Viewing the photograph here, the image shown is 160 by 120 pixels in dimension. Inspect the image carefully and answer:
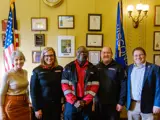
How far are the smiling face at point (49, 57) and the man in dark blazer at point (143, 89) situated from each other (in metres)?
1.01

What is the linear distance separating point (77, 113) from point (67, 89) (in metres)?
0.32

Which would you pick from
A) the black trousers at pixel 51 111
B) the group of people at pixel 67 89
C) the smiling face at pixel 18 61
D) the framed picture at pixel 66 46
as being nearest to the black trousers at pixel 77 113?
the group of people at pixel 67 89

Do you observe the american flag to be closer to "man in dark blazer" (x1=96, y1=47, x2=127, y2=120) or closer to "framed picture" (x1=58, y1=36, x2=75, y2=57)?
"framed picture" (x1=58, y1=36, x2=75, y2=57)

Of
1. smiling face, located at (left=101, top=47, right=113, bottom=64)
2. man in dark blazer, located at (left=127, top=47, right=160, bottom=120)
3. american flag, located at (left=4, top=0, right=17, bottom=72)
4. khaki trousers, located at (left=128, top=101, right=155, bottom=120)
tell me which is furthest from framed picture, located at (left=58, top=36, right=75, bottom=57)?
khaki trousers, located at (left=128, top=101, right=155, bottom=120)

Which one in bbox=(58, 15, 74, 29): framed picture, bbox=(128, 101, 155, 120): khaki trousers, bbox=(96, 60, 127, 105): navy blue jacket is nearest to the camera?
bbox=(128, 101, 155, 120): khaki trousers

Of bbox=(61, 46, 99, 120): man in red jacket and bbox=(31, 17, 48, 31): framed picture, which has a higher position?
bbox=(31, 17, 48, 31): framed picture

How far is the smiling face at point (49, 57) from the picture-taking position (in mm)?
2412

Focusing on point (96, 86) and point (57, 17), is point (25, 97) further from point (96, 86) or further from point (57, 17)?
point (57, 17)

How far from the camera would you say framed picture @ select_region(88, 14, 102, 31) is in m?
3.74

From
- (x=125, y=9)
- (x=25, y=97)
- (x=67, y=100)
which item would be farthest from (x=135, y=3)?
(x=25, y=97)

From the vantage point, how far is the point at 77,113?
96.4 inches

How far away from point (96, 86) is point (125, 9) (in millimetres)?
1897

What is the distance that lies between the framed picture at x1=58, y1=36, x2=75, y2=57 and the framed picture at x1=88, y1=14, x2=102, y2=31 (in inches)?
15.4

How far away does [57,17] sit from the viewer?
3756 millimetres
